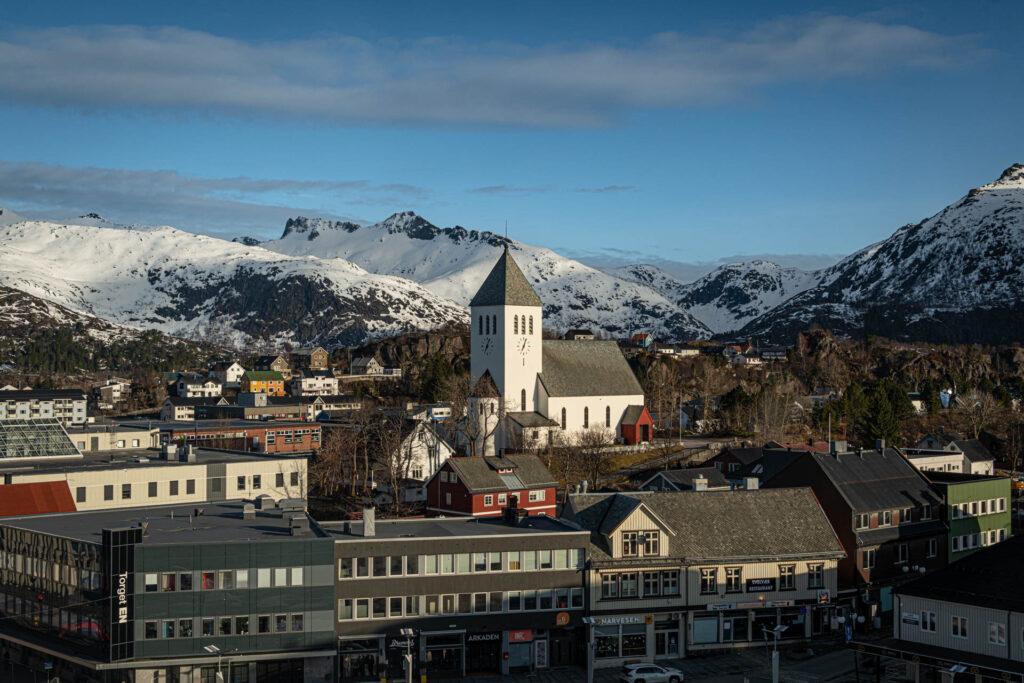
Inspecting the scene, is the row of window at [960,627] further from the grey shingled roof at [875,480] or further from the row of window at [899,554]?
the grey shingled roof at [875,480]

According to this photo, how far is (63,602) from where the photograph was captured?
43125 mm

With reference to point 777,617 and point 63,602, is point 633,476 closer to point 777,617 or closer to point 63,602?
point 777,617

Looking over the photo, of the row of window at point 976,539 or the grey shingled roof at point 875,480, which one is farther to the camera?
the row of window at point 976,539

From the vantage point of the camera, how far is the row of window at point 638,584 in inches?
1871

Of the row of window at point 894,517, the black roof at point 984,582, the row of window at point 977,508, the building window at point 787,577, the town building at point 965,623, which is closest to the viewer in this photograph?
the town building at point 965,623

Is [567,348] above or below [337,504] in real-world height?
above

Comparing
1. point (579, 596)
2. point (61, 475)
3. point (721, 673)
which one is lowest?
point (721, 673)

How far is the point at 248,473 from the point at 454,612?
26.1m

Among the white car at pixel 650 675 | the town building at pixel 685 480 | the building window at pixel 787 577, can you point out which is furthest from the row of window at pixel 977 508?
the white car at pixel 650 675

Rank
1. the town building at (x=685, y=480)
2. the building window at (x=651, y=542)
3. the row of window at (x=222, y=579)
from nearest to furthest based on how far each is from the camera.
Result: 1. the row of window at (x=222, y=579)
2. the building window at (x=651, y=542)
3. the town building at (x=685, y=480)

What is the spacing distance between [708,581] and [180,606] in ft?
80.3

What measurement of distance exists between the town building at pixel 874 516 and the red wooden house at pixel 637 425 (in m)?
48.7

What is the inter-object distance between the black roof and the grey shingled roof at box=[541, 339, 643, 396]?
62.5m

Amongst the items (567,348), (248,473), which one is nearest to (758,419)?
(567,348)
